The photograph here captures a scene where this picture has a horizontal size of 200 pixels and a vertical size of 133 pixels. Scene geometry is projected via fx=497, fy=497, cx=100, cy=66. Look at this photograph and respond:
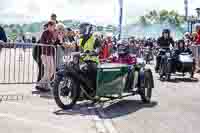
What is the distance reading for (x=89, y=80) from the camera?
10.4m

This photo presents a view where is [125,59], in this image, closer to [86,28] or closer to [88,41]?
[88,41]

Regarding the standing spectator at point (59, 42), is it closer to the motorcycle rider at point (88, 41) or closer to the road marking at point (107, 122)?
the motorcycle rider at point (88, 41)

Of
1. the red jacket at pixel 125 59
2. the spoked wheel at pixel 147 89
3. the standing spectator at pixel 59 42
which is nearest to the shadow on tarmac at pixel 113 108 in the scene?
the spoked wheel at pixel 147 89

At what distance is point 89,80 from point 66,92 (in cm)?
60

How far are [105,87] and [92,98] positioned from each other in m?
0.37

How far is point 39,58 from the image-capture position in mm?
13227

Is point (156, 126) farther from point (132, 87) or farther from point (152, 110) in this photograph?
point (132, 87)

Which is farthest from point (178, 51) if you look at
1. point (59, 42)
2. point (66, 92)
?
point (66, 92)

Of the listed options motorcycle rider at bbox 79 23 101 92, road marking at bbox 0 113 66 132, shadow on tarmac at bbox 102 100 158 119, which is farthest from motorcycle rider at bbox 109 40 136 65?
road marking at bbox 0 113 66 132

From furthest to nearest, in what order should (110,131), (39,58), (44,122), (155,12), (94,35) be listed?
(155,12), (39,58), (94,35), (44,122), (110,131)

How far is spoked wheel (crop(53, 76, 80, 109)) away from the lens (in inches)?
393

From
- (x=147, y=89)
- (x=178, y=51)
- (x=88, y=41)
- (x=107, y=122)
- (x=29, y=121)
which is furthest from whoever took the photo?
(x=178, y=51)

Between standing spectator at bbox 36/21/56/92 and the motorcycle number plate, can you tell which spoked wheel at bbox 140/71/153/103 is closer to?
standing spectator at bbox 36/21/56/92

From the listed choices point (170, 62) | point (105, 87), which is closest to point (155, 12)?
point (170, 62)
